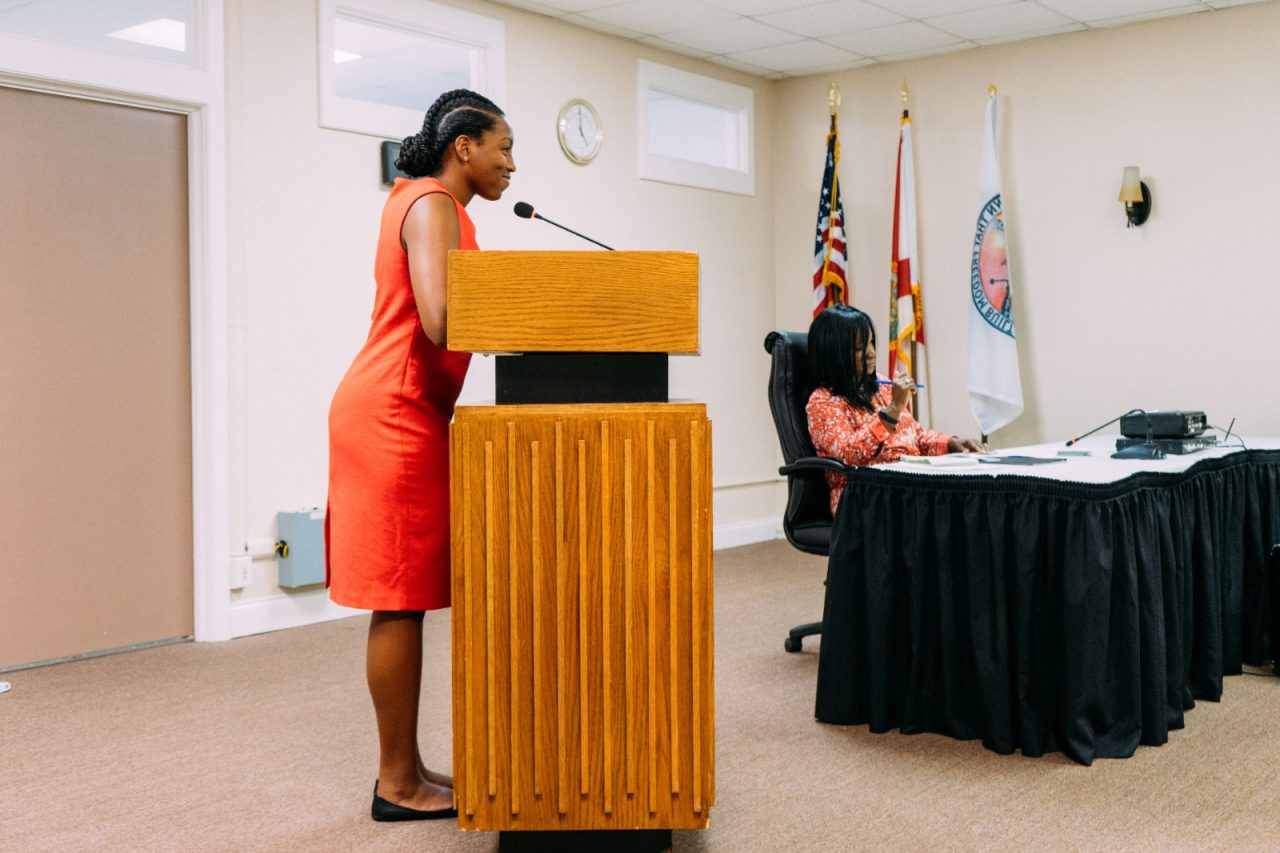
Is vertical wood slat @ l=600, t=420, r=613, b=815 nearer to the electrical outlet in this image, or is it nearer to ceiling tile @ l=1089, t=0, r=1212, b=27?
the electrical outlet

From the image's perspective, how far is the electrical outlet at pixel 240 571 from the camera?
4.09 metres

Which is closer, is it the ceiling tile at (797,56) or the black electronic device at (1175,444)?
the black electronic device at (1175,444)

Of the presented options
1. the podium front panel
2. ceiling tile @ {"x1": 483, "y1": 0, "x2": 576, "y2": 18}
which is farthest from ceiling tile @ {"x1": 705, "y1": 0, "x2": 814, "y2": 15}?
the podium front panel

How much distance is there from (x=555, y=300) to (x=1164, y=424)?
2358 millimetres

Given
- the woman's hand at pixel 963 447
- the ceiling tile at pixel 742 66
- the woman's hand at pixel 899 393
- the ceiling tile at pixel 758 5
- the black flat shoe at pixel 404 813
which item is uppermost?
the ceiling tile at pixel 742 66

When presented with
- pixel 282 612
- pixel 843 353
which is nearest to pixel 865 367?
pixel 843 353

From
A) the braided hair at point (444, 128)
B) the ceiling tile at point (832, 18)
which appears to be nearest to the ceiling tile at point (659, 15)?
the ceiling tile at point (832, 18)

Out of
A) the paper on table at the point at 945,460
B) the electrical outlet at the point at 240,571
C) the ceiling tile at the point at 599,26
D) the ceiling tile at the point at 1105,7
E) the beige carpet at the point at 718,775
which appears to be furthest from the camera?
the ceiling tile at the point at 599,26

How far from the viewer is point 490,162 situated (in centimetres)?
214

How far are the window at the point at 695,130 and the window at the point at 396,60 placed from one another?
97cm

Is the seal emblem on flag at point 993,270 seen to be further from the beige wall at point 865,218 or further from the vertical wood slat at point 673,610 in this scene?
the vertical wood slat at point 673,610

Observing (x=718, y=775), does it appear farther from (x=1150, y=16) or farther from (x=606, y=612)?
(x=1150, y=16)

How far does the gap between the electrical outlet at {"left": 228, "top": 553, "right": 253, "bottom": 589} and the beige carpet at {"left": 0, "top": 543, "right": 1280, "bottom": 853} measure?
493 millimetres

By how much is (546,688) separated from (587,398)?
1.51 feet
